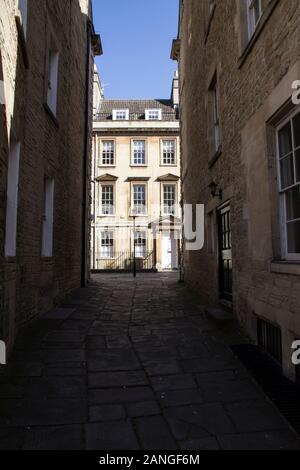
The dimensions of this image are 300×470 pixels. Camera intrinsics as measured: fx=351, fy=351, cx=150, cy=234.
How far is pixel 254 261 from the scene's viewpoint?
5.41 m

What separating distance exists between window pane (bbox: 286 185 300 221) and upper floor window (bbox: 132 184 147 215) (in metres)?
23.8

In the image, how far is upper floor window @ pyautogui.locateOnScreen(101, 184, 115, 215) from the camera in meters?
28.4

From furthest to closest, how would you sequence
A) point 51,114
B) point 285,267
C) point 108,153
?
point 108,153, point 51,114, point 285,267

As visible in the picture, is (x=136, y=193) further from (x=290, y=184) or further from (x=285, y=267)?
(x=285, y=267)

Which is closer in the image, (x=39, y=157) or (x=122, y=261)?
(x=39, y=157)

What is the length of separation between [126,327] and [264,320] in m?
2.75

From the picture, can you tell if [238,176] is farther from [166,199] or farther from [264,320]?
[166,199]

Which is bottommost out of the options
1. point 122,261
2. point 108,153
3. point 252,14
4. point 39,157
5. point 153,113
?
point 122,261

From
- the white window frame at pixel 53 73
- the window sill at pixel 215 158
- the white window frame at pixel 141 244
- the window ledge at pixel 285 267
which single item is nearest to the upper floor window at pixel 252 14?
the window sill at pixel 215 158

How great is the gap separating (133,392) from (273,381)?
158 centimetres

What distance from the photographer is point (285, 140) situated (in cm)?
461

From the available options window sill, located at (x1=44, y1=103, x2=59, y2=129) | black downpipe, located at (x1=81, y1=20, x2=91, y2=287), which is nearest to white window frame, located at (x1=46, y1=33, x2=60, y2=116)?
window sill, located at (x1=44, y1=103, x2=59, y2=129)

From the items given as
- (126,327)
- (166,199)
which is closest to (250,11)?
(126,327)

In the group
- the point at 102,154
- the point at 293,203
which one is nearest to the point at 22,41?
the point at 293,203
